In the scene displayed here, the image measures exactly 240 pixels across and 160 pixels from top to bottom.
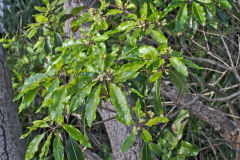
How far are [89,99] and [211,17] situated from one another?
0.81 meters

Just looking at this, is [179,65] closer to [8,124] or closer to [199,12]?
[199,12]

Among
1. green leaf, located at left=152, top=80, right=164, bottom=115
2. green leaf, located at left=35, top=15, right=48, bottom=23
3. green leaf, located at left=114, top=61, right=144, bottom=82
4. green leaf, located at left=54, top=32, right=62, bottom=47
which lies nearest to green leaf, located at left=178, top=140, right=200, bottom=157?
green leaf, located at left=152, top=80, right=164, bottom=115

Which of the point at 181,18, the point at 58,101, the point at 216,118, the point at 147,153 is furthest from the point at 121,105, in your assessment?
the point at 216,118

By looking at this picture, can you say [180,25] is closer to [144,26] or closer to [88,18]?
[144,26]

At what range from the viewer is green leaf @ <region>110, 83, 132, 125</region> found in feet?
2.36

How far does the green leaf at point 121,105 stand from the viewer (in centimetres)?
72

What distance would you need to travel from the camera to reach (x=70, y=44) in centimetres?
87

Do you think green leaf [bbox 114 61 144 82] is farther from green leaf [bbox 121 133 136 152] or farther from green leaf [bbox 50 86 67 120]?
green leaf [bbox 121 133 136 152]

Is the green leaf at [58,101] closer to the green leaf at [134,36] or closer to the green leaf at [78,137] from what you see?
the green leaf at [78,137]

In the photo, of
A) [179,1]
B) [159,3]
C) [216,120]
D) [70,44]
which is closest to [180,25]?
[179,1]

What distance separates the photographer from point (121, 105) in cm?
73

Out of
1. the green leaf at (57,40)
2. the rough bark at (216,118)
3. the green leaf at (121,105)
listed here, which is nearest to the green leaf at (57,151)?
the green leaf at (121,105)

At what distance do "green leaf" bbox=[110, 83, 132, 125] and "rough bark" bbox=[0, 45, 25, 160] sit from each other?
0.70 metres

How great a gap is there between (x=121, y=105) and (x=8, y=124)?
72cm
